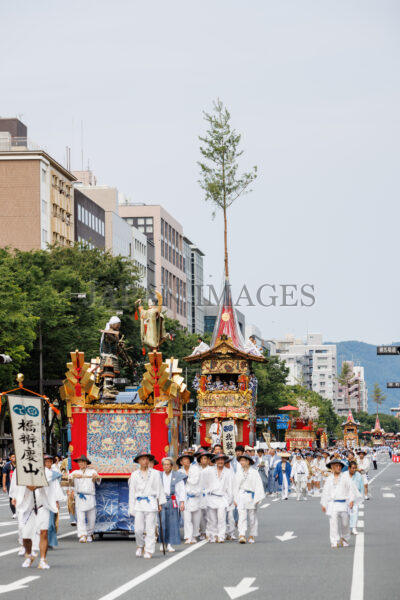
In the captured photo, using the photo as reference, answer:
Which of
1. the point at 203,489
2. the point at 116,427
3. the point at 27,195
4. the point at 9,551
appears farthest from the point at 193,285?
the point at 9,551

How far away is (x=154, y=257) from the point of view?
127312mm

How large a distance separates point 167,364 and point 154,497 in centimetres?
551

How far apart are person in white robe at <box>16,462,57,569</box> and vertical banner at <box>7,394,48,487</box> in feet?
0.63

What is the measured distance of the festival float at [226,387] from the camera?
5156 centimetres

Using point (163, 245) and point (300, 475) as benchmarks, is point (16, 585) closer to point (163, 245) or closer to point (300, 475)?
point (300, 475)

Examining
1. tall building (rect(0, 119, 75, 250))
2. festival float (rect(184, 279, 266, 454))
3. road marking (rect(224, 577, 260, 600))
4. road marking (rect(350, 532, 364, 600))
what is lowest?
road marking (rect(350, 532, 364, 600))

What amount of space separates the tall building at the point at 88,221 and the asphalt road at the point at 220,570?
72.8 metres

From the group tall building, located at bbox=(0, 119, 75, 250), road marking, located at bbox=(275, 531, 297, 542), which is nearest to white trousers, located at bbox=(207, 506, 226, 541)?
road marking, located at bbox=(275, 531, 297, 542)

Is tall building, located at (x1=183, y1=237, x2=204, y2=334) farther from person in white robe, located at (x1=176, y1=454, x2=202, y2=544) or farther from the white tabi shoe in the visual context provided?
the white tabi shoe

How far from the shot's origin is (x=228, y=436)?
164 ft

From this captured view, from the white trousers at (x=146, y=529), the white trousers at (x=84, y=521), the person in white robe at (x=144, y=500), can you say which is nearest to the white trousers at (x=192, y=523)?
the white trousers at (x=84, y=521)

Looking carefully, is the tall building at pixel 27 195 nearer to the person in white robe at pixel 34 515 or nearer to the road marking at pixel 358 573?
the road marking at pixel 358 573

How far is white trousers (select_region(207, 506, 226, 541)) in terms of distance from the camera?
73.5 ft

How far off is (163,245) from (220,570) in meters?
115
